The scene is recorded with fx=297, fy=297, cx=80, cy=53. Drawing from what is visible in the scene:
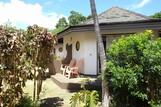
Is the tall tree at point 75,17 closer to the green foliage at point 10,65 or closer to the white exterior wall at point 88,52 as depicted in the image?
the white exterior wall at point 88,52

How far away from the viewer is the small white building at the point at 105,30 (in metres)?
15.8

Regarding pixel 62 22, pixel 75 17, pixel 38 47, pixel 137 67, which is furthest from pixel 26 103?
pixel 62 22

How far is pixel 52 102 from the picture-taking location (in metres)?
12.2

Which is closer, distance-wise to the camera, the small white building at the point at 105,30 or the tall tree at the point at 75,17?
the small white building at the point at 105,30

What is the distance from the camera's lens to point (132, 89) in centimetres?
1027

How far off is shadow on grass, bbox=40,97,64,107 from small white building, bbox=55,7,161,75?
5578 mm

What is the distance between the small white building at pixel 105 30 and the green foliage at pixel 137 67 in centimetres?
525

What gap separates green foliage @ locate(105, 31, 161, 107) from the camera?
33.0 feet

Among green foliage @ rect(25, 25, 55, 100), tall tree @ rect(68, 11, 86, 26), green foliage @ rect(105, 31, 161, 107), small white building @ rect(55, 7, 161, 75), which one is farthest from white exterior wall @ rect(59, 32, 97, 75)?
tall tree @ rect(68, 11, 86, 26)

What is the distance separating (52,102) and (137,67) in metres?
4.00

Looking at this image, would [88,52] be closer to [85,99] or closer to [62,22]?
[85,99]

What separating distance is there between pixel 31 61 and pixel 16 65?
2.56 metres

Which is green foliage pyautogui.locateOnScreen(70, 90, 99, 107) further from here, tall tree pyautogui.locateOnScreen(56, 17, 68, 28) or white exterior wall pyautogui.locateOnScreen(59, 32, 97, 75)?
tall tree pyautogui.locateOnScreen(56, 17, 68, 28)

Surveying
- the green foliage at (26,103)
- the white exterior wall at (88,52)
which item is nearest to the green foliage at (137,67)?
the green foliage at (26,103)
